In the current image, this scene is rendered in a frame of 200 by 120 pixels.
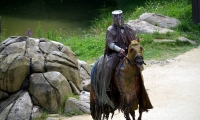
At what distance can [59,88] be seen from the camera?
815 centimetres

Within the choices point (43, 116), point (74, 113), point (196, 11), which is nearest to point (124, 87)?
point (74, 113)

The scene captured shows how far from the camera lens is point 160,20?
13.4 metres

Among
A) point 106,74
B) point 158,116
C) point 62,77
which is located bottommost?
point 158,116

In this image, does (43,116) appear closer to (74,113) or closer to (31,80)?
(74,113)

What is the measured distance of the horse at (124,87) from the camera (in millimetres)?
5797

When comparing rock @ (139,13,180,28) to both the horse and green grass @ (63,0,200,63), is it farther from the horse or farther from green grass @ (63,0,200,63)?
the horse

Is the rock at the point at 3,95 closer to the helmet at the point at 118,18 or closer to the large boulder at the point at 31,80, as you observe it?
the large boulder at the point at 31,80

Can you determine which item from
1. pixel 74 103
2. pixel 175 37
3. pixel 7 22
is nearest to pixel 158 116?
pixel 74 103

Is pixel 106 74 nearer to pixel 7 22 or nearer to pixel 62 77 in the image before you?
pixel 62 77

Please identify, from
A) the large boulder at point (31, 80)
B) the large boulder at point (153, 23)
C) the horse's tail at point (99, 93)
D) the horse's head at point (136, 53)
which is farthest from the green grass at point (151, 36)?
the horse's head at point (136, 53)

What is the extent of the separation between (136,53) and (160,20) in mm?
7989

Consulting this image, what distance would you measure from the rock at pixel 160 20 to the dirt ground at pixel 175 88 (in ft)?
6.97

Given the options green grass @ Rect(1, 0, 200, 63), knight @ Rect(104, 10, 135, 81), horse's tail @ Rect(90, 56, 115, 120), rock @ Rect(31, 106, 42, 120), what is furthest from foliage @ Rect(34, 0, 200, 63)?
knight @ Rect(104, 10, 135, 81)

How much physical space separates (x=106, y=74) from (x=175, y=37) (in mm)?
6209
